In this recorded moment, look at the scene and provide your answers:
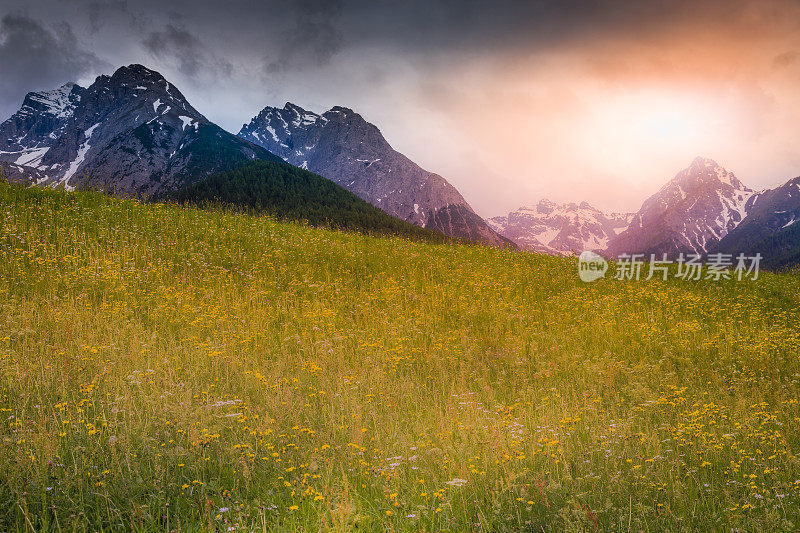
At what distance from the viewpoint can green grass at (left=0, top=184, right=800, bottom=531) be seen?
350cm

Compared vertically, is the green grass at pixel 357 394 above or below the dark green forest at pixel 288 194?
below

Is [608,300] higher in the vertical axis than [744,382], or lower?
higher

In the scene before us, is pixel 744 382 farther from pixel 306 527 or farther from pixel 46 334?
pixel 46 334

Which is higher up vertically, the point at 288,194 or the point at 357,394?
the point at 288,194

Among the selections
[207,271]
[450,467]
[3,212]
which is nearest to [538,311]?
[450,467]

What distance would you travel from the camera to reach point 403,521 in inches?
131

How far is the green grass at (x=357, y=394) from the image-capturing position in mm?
3502

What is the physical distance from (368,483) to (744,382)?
711cm

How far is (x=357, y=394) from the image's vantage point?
19.5 ft

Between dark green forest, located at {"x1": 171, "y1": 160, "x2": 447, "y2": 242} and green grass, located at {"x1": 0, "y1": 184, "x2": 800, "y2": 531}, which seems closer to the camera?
green grass, located at {"x1": 0, "y1": 184, "x2": 800, "y2": 531}

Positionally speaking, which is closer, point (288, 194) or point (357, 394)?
point (357, 394)

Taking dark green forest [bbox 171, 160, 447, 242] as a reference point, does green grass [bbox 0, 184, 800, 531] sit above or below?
below

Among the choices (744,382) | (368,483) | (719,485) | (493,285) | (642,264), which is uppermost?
(642,264)

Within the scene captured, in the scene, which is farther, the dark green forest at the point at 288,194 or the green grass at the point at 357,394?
the dark green forest at the point at 288,194
